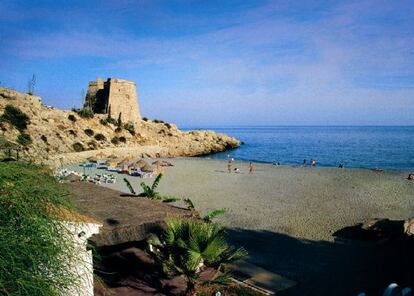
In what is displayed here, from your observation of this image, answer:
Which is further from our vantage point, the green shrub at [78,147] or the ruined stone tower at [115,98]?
the ruined stone tower at [115,98]

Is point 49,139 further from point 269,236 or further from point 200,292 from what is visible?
point 200,292

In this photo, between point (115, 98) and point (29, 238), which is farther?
point (115, 98)

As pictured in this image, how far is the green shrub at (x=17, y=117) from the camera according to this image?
4462 cm

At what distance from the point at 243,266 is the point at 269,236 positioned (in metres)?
4.45

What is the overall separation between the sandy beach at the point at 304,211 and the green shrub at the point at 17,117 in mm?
16441

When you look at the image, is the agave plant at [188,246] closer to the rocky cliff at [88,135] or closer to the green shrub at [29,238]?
the green shrub at [29,238]

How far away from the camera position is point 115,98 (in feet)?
221

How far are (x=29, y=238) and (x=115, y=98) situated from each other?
6708 cm

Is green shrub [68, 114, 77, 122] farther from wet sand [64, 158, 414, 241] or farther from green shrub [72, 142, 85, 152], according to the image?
wet sand [64, 158, 414, 241]

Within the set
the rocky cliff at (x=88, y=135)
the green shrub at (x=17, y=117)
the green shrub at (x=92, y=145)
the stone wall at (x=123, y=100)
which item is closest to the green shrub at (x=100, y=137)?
the rocky cliff at (x=88, y=135)

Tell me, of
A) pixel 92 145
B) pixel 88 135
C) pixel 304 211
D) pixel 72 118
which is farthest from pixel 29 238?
pixel 72 118

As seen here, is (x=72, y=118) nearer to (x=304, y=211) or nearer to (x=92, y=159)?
(x=92, y=159)

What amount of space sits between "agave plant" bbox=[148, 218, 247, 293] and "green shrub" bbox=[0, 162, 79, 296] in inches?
150

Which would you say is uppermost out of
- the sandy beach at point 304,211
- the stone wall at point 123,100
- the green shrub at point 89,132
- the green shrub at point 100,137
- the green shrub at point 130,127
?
the stone wall at point 123,100
